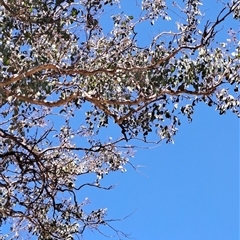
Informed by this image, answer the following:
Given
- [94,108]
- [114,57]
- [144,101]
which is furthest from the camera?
[94,108]

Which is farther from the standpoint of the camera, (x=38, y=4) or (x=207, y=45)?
(x=207, y=45)

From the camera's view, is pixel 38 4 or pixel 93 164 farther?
pixel 93 164

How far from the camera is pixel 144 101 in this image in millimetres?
7258

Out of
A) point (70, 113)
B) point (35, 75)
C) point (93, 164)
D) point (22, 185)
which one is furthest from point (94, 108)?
point (35, 75)

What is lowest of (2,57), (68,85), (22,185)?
(2,57)

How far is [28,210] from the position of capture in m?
8.72

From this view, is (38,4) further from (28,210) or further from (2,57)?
(28,210)

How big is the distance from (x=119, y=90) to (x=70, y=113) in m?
1.67

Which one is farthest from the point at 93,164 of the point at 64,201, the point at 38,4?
the point at 38,4

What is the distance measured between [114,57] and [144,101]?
0.89 meters

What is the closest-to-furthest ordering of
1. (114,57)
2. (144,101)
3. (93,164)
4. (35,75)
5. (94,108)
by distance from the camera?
(35,75) → (144,101) → (114,57) → (94,108) → (93,164)

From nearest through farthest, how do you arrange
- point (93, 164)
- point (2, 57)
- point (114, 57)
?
1. point (2, 57)
2. point (114, 57)
3. point (93, 164)

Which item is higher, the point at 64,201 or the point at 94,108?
the point at 94,108

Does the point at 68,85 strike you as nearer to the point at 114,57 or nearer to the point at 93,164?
the point at 114,57
